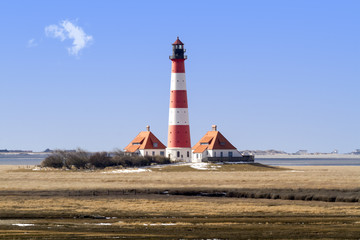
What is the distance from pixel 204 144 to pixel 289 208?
59.3 meters

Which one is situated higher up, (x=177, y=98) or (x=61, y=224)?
(x=177, y=98)

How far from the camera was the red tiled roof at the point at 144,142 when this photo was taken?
103 m

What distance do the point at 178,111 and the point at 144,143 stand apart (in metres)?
11.9

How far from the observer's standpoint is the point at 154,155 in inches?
3969

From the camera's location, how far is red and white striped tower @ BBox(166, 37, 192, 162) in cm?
9381

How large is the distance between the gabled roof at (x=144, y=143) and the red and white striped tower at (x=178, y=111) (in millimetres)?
6821

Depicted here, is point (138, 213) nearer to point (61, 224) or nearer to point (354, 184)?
point (61, 224)

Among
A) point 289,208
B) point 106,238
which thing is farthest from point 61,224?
point 289,208

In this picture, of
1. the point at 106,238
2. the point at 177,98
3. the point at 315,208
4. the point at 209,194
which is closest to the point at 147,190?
the point at 209,194

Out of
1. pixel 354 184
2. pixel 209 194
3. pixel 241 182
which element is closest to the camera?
pixel 209 194

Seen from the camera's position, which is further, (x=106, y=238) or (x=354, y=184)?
(x=354, y=184)

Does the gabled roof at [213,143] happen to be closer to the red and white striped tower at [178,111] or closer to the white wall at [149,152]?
the red and white striped tower at [178,111]

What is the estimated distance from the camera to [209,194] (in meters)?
51.2

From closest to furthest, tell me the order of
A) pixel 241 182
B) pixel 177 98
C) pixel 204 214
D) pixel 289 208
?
1. pixel 204 214
2. pixel 289 208
3. pixel 241 182
4. pixel 177 98
